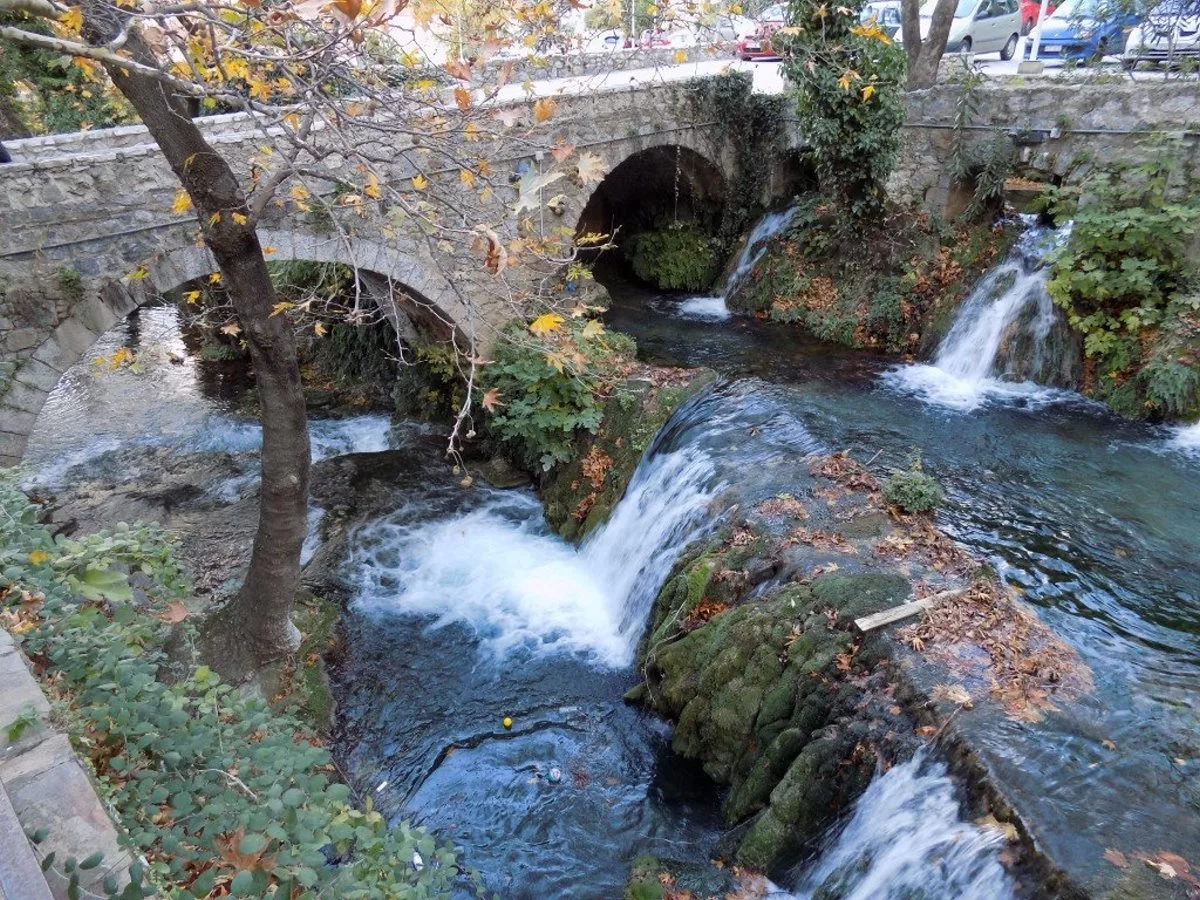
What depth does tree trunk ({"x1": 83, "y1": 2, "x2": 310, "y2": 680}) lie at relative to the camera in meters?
4.37

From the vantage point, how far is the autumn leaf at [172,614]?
407cm

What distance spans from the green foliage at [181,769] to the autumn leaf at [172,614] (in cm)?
35

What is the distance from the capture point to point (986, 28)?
1470cm

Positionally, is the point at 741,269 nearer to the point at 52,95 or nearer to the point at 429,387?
the point at 429,387

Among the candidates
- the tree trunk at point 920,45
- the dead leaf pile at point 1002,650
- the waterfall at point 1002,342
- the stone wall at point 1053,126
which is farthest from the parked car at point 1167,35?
the dead leaf pile at point 1002,650

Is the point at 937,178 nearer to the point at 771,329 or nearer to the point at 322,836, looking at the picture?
the point at 771,329

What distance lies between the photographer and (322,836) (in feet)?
7.73

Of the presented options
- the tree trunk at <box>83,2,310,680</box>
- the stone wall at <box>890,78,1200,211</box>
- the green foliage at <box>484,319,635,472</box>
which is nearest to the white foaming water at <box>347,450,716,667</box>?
the green foliage at <box>484,319,635,472</box>

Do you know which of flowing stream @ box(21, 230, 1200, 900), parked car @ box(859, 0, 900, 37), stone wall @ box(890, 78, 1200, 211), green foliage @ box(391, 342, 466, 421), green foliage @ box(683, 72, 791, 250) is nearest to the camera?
flowing stream @ box(21, 230, 1200, 900)

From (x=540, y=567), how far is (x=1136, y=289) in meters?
7.01

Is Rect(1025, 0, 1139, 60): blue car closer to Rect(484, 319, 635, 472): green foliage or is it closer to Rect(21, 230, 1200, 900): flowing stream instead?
Rect(21, 230, 1200, 900): flowing stream

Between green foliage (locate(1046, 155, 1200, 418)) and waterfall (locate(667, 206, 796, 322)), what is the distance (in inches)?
188

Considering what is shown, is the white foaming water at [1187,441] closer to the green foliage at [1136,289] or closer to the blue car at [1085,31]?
the green foliage at [1136,289]

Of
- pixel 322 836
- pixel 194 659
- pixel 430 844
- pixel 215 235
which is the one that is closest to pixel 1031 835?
pixel 430 844
